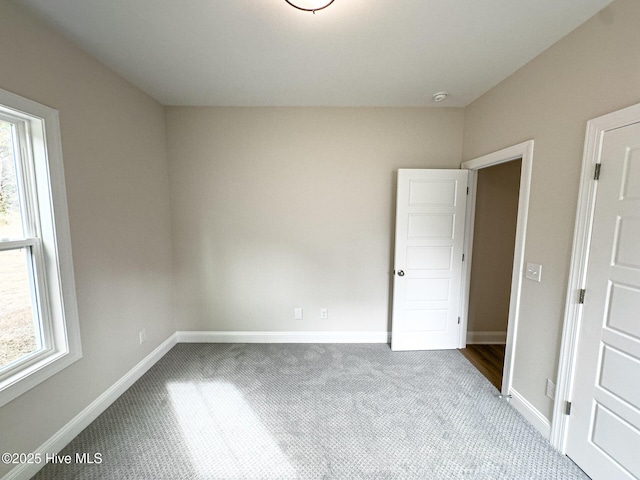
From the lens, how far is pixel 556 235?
1.61 metres

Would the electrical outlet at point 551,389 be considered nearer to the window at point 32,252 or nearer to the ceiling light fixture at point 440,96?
the ceiling light fixture at point 440,96

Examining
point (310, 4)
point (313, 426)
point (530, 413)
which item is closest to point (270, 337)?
point (313, 426)

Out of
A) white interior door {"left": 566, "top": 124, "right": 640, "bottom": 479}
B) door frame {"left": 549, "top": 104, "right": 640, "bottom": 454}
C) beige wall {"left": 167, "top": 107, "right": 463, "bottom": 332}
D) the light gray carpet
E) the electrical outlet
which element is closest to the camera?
white interior door {"left": 566, "top": 124, "right": 640, "bottom": 479}

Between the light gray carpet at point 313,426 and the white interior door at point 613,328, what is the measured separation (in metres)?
0.28

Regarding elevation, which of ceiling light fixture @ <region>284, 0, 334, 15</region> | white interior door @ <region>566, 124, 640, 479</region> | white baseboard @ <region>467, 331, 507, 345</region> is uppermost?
ceiling light fixture @ <region>284, 0, 334, 15</region>

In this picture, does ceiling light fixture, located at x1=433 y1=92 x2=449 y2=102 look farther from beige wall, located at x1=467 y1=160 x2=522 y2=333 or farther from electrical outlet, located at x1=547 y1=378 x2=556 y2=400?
electrical outlet, located at x1=547 y1=378 x2=556 y2=400

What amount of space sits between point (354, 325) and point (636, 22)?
2.94 m

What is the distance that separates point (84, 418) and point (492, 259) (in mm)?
3992

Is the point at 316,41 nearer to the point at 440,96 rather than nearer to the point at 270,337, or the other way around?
the point at 440,96

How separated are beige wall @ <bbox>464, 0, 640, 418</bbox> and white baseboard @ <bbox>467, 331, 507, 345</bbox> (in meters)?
1.05

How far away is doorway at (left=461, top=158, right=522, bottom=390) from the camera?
274cm

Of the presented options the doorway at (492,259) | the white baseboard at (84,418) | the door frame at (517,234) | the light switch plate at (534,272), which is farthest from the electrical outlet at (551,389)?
the white baseboard at (84,418)

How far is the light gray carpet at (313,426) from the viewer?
1463mm

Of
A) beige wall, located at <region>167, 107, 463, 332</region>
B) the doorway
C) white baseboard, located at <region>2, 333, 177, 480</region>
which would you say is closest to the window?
white baseboard, located at <region>2, 333, 177, 480</region>
